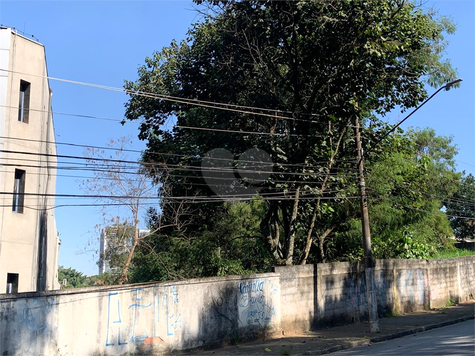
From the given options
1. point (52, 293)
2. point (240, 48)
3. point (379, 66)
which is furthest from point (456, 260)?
point (52, 293)

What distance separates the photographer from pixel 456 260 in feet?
88.5

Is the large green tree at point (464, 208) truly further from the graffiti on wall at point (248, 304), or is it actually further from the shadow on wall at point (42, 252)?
the shadow on wall at point (42, 252)

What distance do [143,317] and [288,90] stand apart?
1004 cm

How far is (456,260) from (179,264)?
15911 mm

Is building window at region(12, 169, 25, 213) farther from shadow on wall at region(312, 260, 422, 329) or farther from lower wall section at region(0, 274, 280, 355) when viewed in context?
shadow on wall at region(312, 260, 422, 329)

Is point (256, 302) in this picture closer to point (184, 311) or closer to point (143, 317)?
point (184, 311)

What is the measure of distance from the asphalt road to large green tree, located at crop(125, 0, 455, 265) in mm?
4987

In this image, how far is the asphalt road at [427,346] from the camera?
11.1 metres

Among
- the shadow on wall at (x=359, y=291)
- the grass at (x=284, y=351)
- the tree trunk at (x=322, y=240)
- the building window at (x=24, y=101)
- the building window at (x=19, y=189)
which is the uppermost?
the building window at (x=24, y=101)

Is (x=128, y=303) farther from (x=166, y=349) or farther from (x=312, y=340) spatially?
(x=312, y=340)

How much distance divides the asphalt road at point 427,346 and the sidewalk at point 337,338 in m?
0.43

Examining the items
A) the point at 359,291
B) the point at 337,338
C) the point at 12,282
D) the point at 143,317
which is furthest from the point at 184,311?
the point at 359,291

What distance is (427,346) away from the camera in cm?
1228

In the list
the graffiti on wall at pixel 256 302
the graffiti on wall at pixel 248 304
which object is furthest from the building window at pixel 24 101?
the graffiti on wall at pixel 256 302
